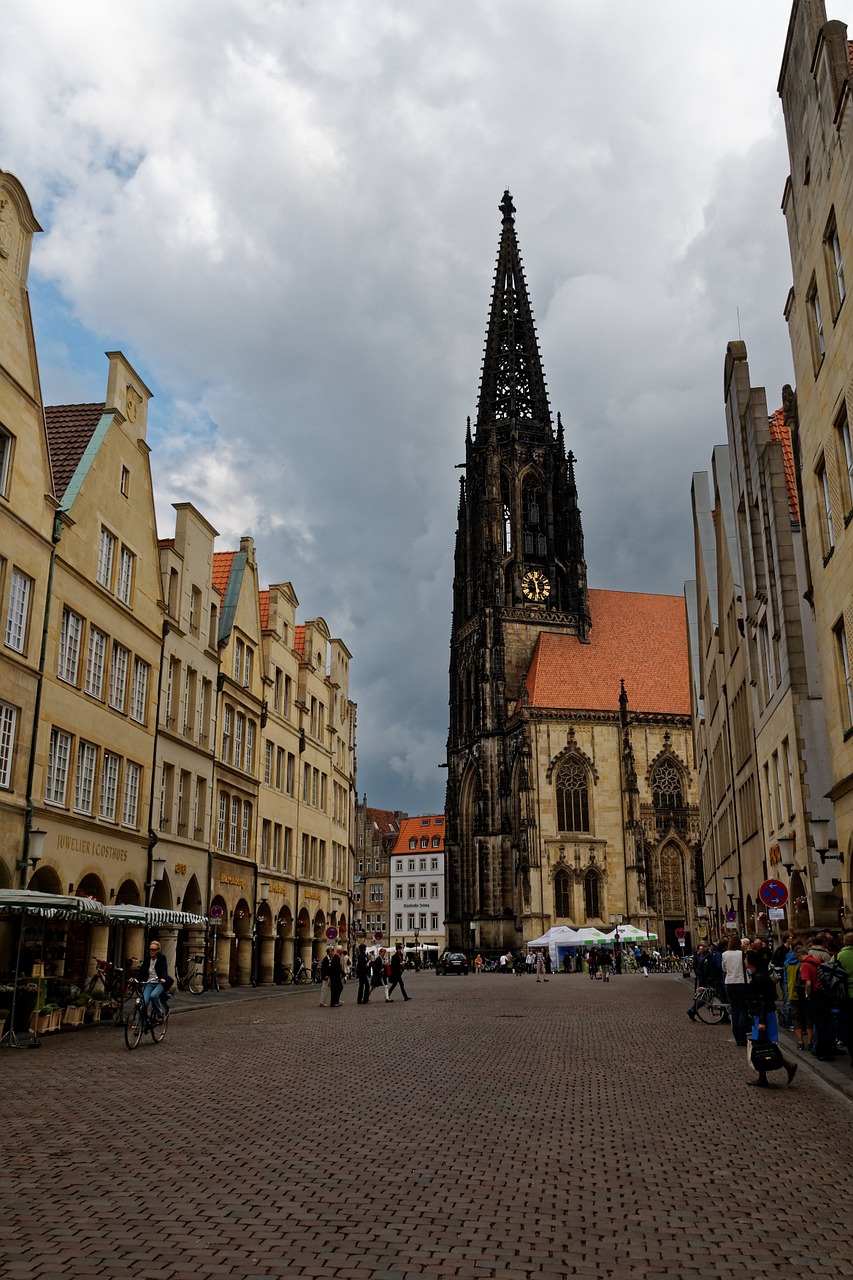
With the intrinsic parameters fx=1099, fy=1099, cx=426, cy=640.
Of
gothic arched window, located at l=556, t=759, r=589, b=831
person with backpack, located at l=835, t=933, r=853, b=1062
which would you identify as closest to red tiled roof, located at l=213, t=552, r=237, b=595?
person with backpack, located at l=835, t=933, r=853, b=1062

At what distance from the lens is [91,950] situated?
2512 cm

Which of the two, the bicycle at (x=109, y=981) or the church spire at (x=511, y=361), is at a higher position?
the church spire at (x=511, y=361)

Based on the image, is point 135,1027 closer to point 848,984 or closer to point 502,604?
point 848,984

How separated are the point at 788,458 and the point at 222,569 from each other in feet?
72.1

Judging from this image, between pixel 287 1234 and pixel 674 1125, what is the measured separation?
482 centimetres

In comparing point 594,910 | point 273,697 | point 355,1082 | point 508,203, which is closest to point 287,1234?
point 355,1082

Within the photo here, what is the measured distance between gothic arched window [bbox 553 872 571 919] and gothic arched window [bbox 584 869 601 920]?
48.1 inches

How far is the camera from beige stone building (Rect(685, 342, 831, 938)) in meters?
21.9

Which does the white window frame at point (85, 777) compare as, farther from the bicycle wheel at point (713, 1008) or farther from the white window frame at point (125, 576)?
the bicycle wheel at point (713, 1008)

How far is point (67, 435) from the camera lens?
90.6ft

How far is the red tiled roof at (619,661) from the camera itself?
8000 centimetres

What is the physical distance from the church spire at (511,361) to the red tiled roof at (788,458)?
64.5 metres

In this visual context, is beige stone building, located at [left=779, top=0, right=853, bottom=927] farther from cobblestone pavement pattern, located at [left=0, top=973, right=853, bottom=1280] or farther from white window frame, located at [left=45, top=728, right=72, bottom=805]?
white window frame, located at [left=45, top=728, right=72, bottom=805]

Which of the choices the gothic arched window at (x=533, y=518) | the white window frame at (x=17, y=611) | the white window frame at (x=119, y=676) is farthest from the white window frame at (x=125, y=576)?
the gothic arched window at (x=533, y=518)
